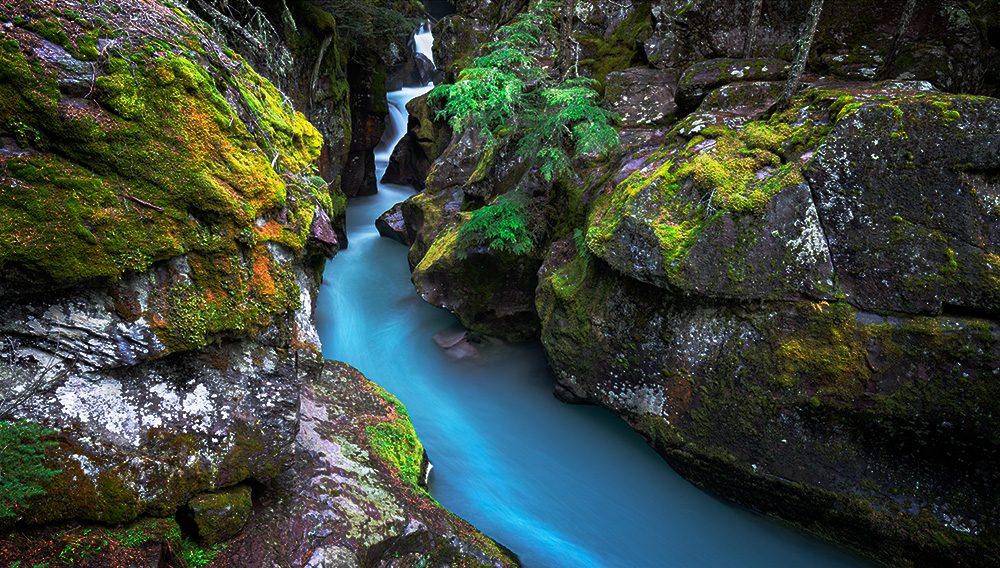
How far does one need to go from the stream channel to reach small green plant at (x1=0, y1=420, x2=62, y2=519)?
190 inches

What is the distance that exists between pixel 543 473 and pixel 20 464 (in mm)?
6337

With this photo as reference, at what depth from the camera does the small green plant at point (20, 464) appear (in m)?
2.84

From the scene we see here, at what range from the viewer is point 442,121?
16.9 metres

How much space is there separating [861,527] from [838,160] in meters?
4.80

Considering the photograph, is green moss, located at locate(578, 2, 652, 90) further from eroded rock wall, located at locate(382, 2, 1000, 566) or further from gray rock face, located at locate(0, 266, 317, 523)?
gray rock face, located at locate(0, 266, 317, 523)

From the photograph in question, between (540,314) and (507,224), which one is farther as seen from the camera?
(507,224)

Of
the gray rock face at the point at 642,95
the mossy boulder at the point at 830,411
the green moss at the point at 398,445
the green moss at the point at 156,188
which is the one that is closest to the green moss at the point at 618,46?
the gray rock face at the point at 642,95

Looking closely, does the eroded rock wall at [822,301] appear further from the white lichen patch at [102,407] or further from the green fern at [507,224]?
the white lichen patch at [102,407]

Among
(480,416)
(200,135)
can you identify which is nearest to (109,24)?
(200,135)

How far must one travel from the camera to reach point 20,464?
2990 mm

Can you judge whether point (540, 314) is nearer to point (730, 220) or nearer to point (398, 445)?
point (398, 445)

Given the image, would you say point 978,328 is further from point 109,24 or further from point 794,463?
point 109,24

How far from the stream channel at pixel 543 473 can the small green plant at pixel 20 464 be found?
4833 millimetres

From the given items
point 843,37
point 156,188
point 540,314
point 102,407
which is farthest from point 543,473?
point 843,37
